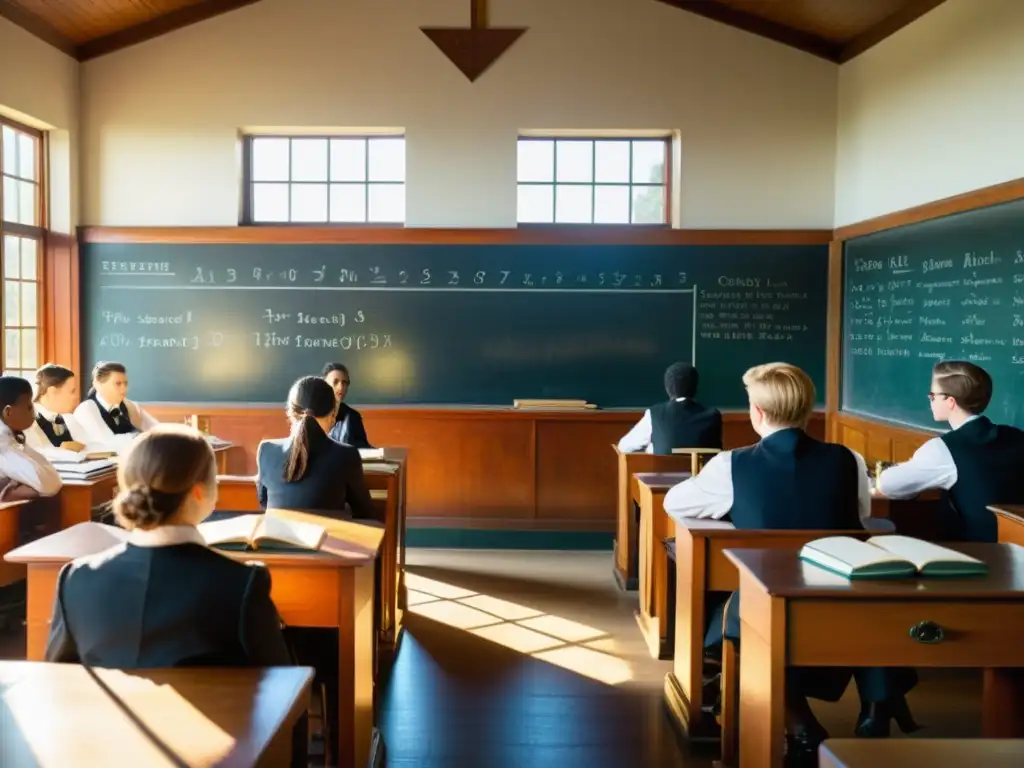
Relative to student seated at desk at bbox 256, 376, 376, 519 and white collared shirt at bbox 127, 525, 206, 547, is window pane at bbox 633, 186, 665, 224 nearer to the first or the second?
student seated at desk at bbox 256, 376, 376, 519

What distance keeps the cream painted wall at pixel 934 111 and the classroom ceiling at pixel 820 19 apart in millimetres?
91

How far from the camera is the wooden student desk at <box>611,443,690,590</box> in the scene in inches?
194

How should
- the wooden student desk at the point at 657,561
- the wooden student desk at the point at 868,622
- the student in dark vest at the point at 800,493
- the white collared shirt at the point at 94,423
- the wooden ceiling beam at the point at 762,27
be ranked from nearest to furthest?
the wooden student desk at the point at 868,622
the student in dark vest at the point at 800,493
the wooden student desk at the point at 657,561
the white collared shirt at the point at 94,423
the wooden ceiling beam at the point at 762,27

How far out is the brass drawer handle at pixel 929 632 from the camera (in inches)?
82.5

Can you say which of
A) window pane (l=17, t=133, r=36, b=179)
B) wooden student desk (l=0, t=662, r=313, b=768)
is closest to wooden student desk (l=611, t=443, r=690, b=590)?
wooden student desk (l=0, t=662, r=313, b=768)

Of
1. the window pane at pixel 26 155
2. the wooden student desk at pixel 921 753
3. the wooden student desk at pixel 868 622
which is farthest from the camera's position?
the window pane at pixel 26 155

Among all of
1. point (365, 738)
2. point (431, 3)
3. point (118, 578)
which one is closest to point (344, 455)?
point (365, 738)

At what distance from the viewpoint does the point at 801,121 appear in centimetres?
635

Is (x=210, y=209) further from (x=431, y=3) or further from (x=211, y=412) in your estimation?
(x=431, y=3)

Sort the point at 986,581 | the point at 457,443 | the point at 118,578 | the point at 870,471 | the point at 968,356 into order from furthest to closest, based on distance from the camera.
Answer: the point at 457,443
the point at 968,356
the point at 870,471
the point at 986,581
the point at 118,578

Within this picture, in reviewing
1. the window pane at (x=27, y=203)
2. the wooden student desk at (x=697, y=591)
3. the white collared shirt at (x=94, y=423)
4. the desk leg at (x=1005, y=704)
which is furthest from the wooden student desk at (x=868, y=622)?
the window pane at (x=27, y=203)

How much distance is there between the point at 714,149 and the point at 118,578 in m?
5.37

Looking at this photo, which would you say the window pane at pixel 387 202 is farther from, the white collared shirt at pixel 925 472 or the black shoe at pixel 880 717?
the black shoe at pixel 880 717

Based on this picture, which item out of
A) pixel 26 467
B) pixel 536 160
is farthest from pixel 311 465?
pixel 536 160
